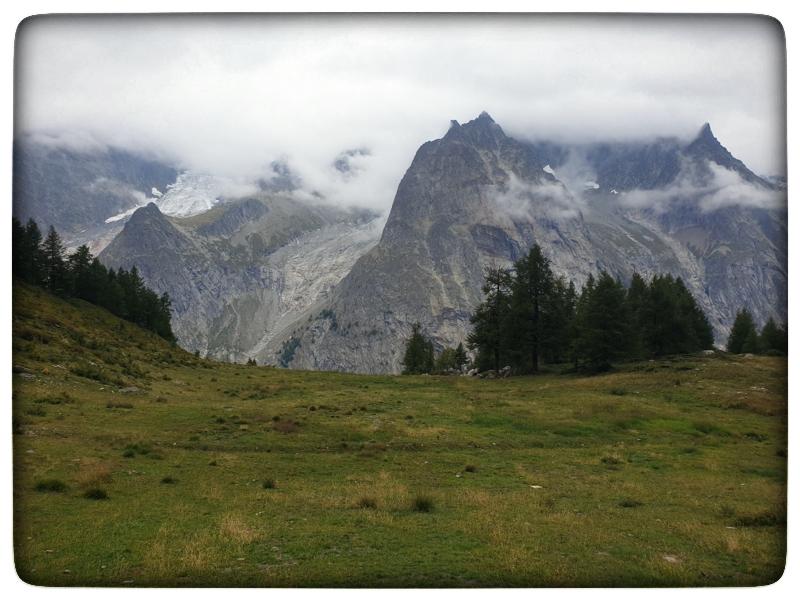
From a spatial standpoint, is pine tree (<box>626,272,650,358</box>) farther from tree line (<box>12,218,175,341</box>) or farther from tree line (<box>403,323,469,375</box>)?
tree line (<box>12,218,175,341</box>)

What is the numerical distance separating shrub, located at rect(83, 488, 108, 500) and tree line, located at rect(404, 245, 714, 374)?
51919 mm

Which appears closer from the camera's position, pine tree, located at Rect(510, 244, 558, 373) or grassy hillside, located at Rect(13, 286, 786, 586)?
grassy hillside, located at Rect(13, 286, 786, 586)

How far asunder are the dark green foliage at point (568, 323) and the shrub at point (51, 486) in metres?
52.7

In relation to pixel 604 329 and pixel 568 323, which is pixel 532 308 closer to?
pixel 568 323

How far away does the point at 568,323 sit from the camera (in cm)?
6756

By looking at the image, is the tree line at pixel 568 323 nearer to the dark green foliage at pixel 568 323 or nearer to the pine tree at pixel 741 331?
the dark green foliage at pixel 568 323

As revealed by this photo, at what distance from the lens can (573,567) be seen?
13164mm

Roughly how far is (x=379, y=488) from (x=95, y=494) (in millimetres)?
8903

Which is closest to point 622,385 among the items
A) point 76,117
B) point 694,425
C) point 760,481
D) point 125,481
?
point 694,425

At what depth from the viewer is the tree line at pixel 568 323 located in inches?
2345

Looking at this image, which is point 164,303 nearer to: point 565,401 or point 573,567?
point 565,401

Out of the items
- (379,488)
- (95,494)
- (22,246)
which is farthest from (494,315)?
(22,246)

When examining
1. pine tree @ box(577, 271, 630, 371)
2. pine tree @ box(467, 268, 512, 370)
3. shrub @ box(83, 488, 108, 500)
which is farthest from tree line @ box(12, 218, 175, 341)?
pine tree @ box(577, 271, 630, 371)

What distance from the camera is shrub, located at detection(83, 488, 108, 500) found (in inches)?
634
